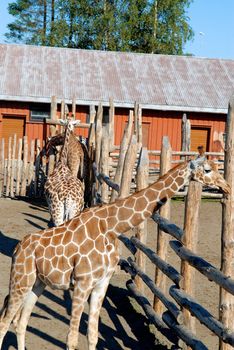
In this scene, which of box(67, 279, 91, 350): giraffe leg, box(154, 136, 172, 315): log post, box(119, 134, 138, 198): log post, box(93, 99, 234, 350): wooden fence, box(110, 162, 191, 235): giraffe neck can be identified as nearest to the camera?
box(93, 99, 234, 350): wooden fence

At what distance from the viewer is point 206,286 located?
876 centimetres

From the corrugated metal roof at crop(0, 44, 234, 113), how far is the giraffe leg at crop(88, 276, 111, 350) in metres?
16.0

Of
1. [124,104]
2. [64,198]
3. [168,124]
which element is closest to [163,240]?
[64,198]

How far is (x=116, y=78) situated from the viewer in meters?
23.2

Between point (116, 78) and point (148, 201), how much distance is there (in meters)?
18.2

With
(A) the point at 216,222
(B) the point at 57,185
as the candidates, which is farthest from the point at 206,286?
(A) the point at 216,222

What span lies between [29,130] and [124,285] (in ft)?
46.8

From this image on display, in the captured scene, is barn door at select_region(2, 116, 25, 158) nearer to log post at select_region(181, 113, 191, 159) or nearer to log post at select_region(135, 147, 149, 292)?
log post at select_region(181, 113, 191, 159)

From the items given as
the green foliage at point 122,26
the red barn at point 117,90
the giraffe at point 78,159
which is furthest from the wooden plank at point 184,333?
the green foliage at point 122,26

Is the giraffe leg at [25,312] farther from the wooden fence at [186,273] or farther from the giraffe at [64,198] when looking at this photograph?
the giraffe at [64,198]

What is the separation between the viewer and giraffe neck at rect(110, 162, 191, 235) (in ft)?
17.9

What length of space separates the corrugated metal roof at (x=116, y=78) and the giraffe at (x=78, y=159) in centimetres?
661

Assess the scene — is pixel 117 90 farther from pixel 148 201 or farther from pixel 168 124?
pixel 148 201

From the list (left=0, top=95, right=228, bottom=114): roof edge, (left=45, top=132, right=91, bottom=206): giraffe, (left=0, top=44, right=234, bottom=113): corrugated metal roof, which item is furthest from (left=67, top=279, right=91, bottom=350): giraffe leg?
(left=0, top=44, right=234, bottom=113): corrugated metal roof
